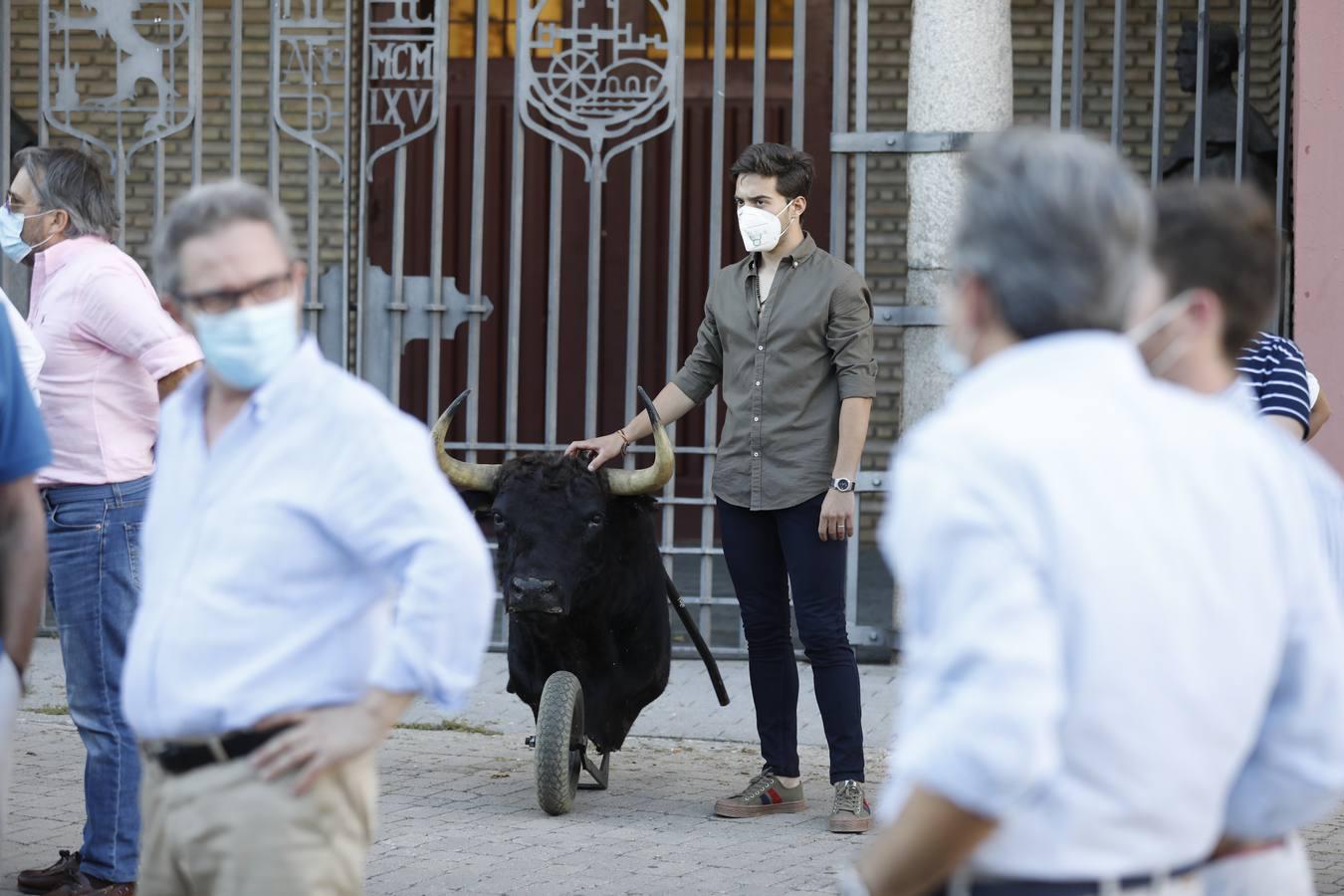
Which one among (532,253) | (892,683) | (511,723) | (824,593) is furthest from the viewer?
(532,253)

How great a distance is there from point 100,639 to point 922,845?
3.43 m

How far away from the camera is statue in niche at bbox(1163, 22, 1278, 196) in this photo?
821cm

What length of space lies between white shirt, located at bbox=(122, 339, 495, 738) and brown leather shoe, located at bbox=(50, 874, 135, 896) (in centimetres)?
233

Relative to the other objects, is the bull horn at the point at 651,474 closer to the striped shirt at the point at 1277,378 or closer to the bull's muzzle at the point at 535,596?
the bull's muzzle at the point at 535,596

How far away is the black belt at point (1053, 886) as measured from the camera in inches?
78.1

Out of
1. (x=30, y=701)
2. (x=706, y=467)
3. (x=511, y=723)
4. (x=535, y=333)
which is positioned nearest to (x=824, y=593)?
(x=511, y=723)

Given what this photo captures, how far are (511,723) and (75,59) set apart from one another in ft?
19.6

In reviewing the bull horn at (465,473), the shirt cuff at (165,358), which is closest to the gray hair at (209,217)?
the shirt cuff at (165,358)

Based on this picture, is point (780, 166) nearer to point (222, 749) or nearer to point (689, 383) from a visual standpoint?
point (689, 383)

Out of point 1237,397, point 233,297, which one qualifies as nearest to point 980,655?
point 1237,397

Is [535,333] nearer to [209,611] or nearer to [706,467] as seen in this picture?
[706,467]

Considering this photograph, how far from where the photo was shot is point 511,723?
7520 mm

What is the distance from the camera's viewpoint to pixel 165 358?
4.75m

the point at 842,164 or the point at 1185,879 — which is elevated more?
the point at 842,164
